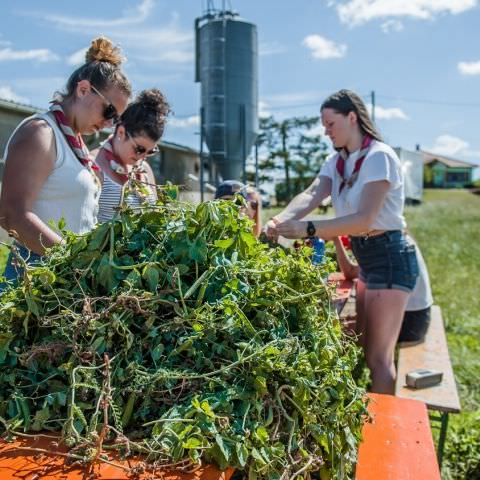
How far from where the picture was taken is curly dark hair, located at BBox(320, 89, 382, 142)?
320 cm

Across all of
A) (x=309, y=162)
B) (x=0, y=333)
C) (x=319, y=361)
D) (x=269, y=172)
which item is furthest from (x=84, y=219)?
(x=309, y=162)

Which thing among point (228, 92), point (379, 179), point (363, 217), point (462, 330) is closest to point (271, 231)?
point (363, 217)

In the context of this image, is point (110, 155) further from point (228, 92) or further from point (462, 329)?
point (228, 92)

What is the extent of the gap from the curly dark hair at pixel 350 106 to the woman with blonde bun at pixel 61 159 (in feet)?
3.62

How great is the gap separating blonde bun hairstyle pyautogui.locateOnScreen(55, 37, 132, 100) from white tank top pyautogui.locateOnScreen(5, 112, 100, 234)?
21cm

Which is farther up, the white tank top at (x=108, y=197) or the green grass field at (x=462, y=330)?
the white tank top at (x=108, y=197)

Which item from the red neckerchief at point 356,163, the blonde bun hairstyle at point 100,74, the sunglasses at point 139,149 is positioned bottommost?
the red neckerchief at point 356,163

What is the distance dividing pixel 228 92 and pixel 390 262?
16649 mm

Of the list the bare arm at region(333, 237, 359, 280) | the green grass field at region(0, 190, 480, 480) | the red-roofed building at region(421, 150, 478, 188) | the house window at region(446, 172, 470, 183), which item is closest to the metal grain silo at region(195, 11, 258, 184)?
the green grass field at region(0, 190, 480, 480)

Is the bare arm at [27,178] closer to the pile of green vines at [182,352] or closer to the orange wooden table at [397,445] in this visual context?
the pile of green vines at [182,352]

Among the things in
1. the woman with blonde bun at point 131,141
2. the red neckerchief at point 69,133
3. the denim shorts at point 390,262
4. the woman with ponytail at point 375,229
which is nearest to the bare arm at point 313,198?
the woman with ponytail at point 375,229

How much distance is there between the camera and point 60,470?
1170mm

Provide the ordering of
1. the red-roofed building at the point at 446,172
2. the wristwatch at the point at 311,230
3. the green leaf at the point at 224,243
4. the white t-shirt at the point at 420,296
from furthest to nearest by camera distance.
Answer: the red-roofed building at the point at 446,172 < the white t-shirt at the point at 420,296 < the wristwatch at the point at 311,230 < the green leaf at the point at 224,243

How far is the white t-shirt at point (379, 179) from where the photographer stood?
10.0 feet
